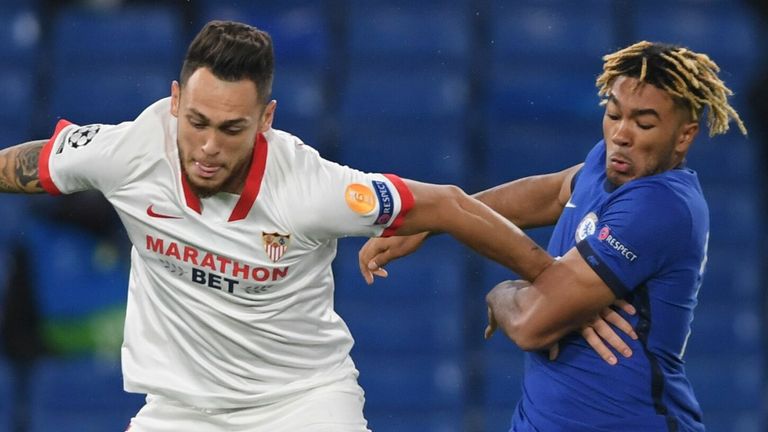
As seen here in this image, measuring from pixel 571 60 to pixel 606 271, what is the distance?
4.04m

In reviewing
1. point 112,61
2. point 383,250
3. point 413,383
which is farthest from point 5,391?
point 383,250

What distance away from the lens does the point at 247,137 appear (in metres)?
3.58

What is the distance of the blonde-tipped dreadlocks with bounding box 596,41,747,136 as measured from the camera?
3834 millimetres

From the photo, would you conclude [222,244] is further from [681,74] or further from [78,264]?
[78,264]

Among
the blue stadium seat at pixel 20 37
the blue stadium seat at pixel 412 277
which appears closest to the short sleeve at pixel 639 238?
the blue stadium seat at pixel 412 277

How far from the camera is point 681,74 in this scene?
3.85 metres

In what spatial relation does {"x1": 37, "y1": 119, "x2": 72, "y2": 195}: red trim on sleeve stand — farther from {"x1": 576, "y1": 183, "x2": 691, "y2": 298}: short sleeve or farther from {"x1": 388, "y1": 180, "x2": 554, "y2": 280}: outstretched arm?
{"x1": 576, "y1": 183, "x2": 691, "y2": 298}: short sleeve

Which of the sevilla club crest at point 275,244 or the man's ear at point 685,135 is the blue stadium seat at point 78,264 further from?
the man's ear at point 685,135

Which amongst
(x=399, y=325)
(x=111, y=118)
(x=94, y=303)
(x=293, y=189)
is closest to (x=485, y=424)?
(x=399, y=325)

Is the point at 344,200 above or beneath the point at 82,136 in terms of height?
beneath

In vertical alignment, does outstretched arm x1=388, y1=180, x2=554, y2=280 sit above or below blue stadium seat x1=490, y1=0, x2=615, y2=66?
above

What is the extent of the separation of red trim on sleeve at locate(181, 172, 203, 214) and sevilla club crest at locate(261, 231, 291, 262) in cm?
19

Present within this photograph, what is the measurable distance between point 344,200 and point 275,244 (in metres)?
0.23

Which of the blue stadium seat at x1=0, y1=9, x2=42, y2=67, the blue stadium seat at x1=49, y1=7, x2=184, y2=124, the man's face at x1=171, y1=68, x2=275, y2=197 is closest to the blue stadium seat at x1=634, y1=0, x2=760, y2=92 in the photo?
the blue stadium seat at x1=49, y1=7, x2=184, y2=124
